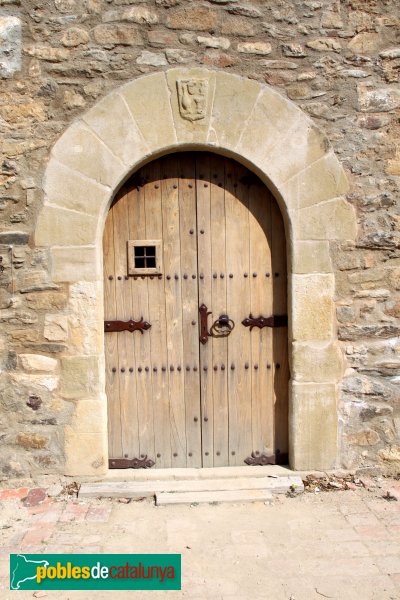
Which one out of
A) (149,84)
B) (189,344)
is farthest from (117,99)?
(189,344)

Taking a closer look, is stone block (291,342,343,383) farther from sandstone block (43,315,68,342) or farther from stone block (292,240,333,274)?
sandstone block (43,315,68,342)

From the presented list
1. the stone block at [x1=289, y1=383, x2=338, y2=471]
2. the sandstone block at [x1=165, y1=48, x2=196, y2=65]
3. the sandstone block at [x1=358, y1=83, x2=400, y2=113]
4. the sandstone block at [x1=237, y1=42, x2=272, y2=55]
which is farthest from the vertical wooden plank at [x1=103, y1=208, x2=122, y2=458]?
the sandstone block at [x1=358, y1=83, x2=400, y2=113]

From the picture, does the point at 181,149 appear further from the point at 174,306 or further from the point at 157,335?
the point at 157,335

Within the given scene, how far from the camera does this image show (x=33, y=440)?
141 inches

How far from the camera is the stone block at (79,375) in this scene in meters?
3.57

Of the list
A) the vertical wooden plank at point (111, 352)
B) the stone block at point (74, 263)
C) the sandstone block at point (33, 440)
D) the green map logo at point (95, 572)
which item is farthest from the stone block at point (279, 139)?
the green map logo at point (95, 572)

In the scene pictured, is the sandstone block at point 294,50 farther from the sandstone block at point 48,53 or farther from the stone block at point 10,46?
the stone block at point 10,46

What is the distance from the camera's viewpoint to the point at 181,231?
3.76m

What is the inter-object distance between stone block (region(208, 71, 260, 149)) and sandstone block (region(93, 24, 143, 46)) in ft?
1.85

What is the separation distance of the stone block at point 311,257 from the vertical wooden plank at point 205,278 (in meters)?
0.57

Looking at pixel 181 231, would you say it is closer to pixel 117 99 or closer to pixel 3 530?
pixel 117 99

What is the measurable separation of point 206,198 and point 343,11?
1.42 metres

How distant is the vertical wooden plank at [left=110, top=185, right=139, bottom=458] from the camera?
3.75m

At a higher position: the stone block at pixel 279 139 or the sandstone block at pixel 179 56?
the sandstone block at pixel 179 56
